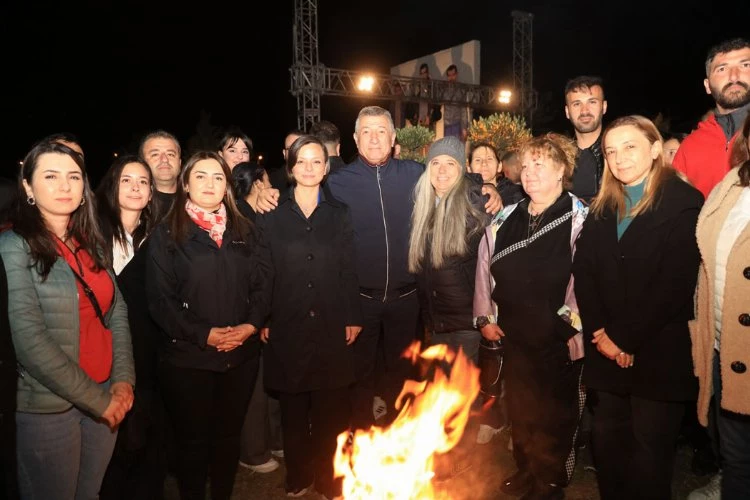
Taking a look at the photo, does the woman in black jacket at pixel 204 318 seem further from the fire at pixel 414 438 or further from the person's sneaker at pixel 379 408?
Result: the person's sneaker at pixel 379 408

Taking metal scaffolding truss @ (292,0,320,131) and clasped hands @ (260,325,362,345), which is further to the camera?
metal scaffolding truss @ (292,0,320,131)

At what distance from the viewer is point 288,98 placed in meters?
44.4

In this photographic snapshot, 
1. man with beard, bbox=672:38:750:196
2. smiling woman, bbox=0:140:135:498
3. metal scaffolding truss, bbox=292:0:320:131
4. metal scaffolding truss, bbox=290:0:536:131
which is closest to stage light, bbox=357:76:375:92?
metal scaffolding truss, bbox=290:0:536:131

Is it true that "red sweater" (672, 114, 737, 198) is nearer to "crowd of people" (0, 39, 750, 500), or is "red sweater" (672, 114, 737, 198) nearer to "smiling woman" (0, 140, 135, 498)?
"crowd of people" (0, 39, 750, 500)

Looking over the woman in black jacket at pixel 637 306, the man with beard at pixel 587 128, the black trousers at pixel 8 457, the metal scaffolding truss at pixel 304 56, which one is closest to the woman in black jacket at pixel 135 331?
the black trousers at pixel 8 457

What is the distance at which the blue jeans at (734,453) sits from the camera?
112 inches

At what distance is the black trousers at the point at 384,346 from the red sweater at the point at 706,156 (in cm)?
237

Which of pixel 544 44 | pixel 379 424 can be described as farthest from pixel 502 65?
pixel 379 424

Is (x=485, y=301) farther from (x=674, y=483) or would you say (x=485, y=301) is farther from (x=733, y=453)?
(x=674, y=483)

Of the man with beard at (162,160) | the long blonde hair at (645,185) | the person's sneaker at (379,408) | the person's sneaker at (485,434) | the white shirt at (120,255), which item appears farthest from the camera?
the person's sneaker at (379,408)

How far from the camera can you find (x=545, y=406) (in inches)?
149

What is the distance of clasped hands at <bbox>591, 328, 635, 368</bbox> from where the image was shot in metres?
3.24

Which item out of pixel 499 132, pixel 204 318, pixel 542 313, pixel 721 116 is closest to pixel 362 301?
pixel 204 318

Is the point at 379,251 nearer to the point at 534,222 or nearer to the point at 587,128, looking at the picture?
the point at 534,222
